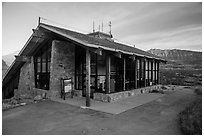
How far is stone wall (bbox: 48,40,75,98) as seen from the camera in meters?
10.2

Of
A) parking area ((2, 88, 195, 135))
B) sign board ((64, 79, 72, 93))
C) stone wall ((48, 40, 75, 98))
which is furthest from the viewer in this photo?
stone wall ((48, 40, 75, 98))

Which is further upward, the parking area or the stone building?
the stone building

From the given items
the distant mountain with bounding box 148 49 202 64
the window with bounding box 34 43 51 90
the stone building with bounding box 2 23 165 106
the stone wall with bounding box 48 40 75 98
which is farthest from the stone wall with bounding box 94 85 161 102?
the distant mountain with bounding box 148 49 202 64

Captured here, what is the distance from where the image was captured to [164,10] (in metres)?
7.85

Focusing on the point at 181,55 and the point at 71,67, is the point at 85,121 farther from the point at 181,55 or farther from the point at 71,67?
the point at 181,55

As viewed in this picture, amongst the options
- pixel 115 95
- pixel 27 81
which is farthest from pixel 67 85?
pixel 27 81

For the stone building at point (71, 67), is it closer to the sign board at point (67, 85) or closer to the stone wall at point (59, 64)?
the stone wall at point (59, 64)

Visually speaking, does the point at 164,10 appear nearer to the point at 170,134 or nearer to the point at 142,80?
the point at 170,134

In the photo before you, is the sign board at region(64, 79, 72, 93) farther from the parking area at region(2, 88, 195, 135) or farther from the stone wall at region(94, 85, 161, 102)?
the parking area at region(2, 88, 195, 135)

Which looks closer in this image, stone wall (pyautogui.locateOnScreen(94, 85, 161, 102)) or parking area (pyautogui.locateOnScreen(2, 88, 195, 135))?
parking area (pyautogui.locateOnScreen(2, 88, 195, 135))

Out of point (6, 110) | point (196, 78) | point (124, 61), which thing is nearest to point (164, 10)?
point (124, 61)

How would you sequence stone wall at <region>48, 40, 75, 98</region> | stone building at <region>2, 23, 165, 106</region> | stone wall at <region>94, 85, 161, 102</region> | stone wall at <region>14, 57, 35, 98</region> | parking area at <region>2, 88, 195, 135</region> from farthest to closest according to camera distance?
stone wall at <region>14, 57, 35, 98</region>, stone wall at <region>48, 40, 75, 98</region>, stone building at <region>2, 23, 165, 106</region>, stone wall at <region>94, 85, 161, 102</region>, parking area at <region>2, 88, 195, 135</region>

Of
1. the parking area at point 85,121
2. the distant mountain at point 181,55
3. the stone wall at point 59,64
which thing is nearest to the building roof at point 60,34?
the stone wall at point 59,64

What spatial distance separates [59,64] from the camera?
34.5ft
